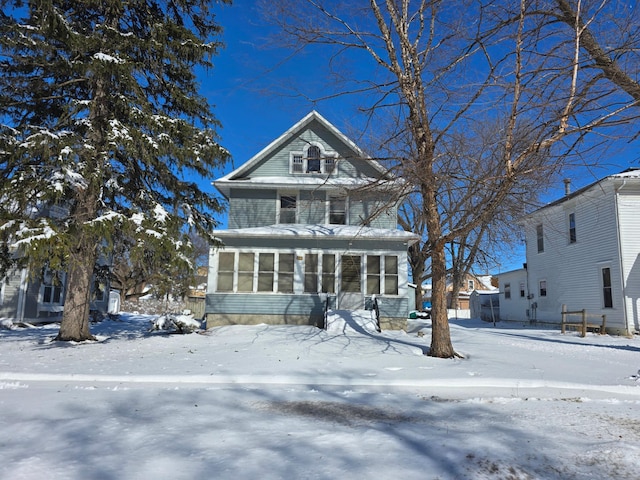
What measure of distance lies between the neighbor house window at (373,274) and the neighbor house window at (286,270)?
2.72 m

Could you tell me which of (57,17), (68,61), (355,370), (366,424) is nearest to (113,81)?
(68,61)

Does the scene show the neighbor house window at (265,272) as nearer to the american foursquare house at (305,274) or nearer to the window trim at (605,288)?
the american foursquare house at (305,274)

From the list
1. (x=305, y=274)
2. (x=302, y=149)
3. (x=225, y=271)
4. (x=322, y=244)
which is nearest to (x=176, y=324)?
(x=225, y=271)

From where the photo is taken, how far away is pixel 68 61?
10.2 m

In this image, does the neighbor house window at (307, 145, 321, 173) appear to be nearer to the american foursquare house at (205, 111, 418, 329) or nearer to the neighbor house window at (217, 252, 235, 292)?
the american foursquare house at (205, 111, 418, 329)

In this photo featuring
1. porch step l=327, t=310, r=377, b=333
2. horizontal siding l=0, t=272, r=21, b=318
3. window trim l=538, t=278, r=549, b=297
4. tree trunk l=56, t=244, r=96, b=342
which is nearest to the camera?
tree trunk l=56, t=244, r=96, b=342

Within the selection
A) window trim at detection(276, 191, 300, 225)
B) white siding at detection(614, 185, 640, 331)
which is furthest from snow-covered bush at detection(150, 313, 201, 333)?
white siding at detection(614, 185, 640, 331)

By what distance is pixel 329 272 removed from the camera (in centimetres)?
1516

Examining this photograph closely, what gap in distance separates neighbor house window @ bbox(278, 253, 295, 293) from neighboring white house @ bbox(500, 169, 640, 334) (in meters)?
7.63

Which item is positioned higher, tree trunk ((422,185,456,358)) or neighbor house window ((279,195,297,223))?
neighbor house window ((279,195,297,223))

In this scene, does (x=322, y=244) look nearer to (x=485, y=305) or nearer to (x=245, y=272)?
(x=245, y=272)

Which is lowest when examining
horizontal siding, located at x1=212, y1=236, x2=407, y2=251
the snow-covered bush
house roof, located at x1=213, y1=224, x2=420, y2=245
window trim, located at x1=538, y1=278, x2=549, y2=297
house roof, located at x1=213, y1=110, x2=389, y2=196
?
the snow-covered bush

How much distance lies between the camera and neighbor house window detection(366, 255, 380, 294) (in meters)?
15.1

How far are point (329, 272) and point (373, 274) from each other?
1555 mm
